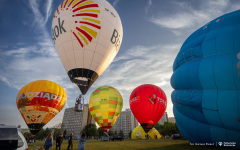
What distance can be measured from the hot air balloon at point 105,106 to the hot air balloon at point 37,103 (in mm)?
5388

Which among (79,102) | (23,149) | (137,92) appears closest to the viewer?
(23,149)

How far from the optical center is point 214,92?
21.6 ft

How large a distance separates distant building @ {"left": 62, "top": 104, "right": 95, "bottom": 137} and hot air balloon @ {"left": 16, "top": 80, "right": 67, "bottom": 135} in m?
86.5

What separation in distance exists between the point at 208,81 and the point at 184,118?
9.25 ft

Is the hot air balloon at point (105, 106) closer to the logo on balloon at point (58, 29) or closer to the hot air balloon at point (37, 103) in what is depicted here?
the hot air balloon at point (37, 103)

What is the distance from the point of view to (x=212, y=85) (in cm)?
666

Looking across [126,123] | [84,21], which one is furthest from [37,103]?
[126,123]

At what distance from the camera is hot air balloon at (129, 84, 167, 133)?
16766mm

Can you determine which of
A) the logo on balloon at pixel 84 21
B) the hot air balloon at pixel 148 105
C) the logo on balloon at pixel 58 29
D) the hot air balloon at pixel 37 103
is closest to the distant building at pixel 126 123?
the hot air balloon at pixel 148 105

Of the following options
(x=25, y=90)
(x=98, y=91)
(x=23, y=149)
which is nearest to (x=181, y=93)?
(x=23, y=149)

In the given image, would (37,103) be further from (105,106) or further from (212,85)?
(212,85)

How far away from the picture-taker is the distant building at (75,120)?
101 m

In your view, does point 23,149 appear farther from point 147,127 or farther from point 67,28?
point 147,127

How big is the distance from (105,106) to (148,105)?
21.2 ft
